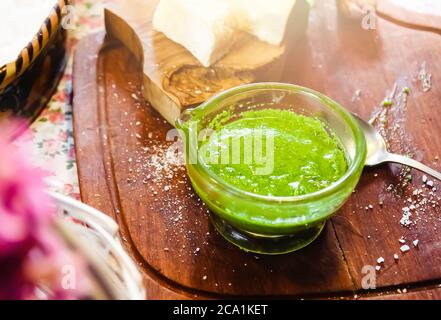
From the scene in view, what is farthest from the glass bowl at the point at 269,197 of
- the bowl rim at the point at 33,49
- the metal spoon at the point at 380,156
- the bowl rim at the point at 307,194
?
the bowl rim at the point at 33,49

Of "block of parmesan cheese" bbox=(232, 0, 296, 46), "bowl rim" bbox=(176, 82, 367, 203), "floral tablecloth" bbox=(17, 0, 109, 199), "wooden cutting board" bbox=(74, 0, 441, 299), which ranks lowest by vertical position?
"floral tablecloth" bbox=(17, 0, 109, 199)

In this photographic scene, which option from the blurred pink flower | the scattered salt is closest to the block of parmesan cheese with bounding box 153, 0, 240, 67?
the scattered salt

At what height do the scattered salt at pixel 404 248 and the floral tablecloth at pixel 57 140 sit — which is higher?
the scattered salt at pixel 404 248

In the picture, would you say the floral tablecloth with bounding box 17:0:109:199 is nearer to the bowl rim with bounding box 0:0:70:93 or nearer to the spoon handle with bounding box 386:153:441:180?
the bowl rim with bounding box 0:0:70:93

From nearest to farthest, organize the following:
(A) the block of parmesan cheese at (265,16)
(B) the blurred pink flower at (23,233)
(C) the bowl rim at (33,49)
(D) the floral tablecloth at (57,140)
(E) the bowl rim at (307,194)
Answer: (B) the blurred pink flower at (23,233) < (E) the bowl rim at (307,194) < (C) the bowl rim at (33,49) < (D) the floral tablecloth at (57,140) < (A) the block of parmesan cheese at (265,16)

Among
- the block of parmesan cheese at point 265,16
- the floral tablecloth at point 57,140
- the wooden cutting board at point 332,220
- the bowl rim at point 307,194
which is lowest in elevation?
the floral tablecloth at point 57,140

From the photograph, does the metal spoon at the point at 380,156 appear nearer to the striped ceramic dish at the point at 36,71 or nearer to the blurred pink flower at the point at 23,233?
the striped ceramic dish at the point at 36,71
